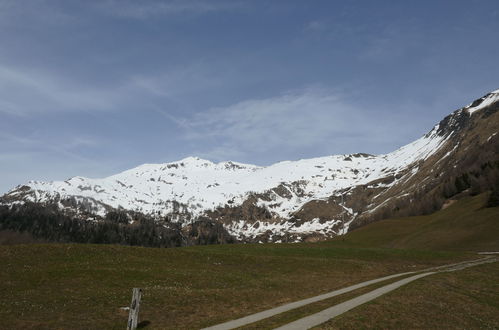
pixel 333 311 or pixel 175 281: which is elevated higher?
pixel 175 281

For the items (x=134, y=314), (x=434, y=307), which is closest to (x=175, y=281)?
(x=134, y=314)

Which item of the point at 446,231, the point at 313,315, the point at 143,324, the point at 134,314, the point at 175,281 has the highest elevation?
the point at 446,231

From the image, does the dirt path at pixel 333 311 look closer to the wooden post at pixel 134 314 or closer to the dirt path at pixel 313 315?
the dirt path at pixel 313 315

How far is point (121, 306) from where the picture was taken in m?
25.7

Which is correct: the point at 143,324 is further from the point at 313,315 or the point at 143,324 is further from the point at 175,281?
the point at 175,281

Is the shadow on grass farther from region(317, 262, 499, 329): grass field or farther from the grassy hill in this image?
the grassy hill

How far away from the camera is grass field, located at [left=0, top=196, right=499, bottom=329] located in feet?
76.8

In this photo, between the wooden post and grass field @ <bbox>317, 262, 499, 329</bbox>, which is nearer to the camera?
the wooden post

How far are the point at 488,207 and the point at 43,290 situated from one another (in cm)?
10587

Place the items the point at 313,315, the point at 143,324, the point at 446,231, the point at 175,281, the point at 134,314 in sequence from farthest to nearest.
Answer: the point at 446,231 < the point at 175,281 < the point at 313,315 < the point at 143,324 < the point at 134,314

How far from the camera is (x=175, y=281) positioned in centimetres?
3566

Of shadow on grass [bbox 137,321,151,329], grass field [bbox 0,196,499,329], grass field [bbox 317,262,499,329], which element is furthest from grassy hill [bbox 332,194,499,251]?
shadow on grass [bbox 137,321,151,329]

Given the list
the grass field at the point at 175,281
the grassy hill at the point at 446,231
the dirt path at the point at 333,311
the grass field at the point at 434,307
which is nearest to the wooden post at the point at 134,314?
the grass field at the point at 175,281

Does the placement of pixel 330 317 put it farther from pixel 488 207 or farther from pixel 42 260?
pixel 488 207
